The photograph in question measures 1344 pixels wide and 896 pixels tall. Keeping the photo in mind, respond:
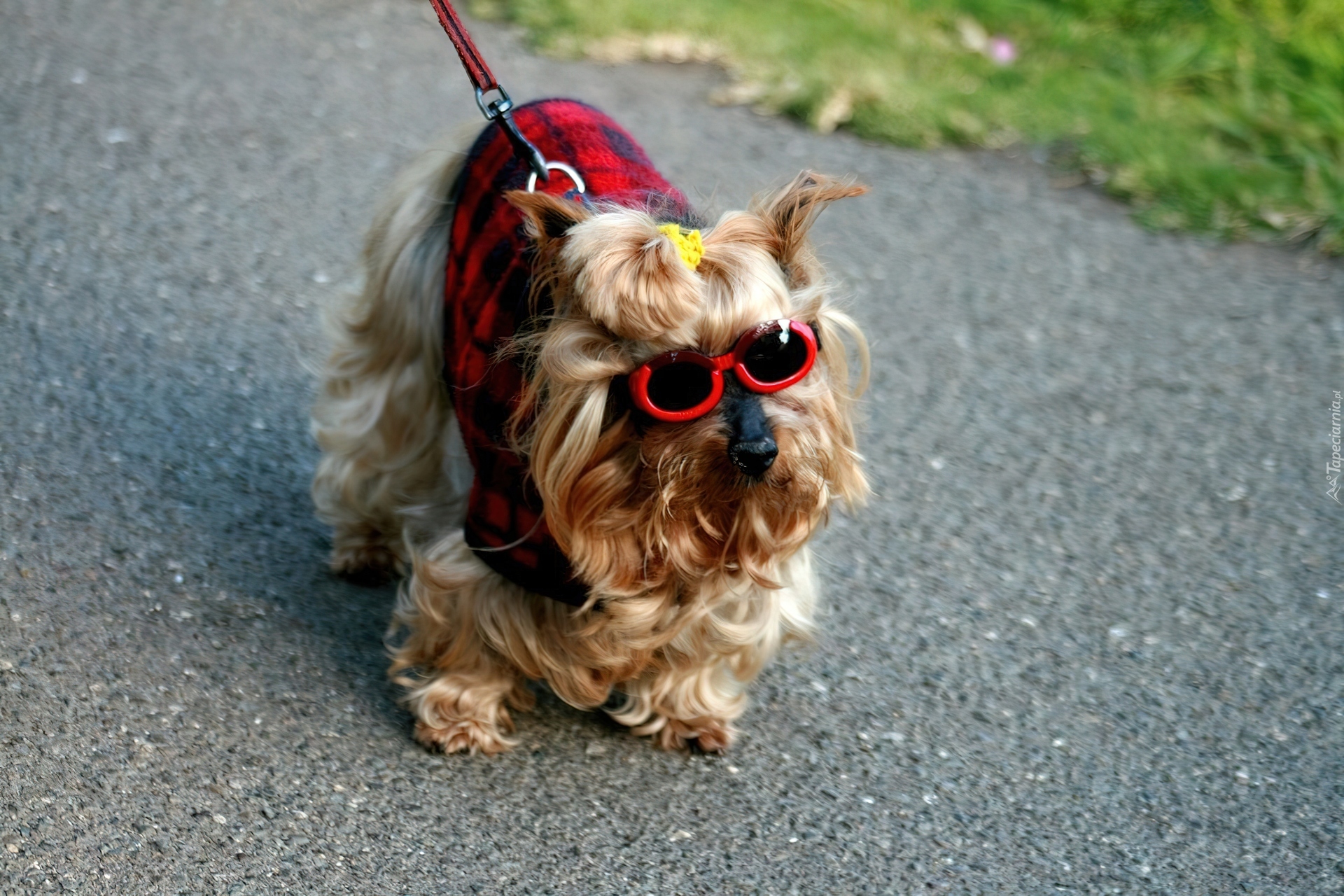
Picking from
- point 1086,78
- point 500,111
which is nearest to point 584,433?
point 500,111

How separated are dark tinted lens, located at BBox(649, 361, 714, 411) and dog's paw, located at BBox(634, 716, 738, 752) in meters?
1.05

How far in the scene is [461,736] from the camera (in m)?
3.10

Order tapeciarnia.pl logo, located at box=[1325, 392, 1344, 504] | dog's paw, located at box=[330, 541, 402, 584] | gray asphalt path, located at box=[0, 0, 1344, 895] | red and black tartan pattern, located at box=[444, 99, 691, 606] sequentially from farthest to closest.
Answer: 1. tapeciarnia.pl logo, located at box=[1325, 392, 1344, 504]
2. dog's paw, located at box=[330, 541, 402, 584]
3. gray asphalt path, located at box=[0, 0, 1344, 895]
4. red and black tartan pattern, located at box=[444, 99, 691, 606]

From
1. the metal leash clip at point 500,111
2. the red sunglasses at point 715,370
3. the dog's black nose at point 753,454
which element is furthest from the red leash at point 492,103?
the dog's black nose at point 753,454

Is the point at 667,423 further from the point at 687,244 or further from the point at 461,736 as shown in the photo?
the point at 461,736

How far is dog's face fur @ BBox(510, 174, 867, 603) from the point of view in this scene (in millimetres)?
2381

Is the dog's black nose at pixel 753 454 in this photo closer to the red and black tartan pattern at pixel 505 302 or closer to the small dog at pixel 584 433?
the small dog at pixel 584 433

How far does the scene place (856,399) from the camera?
9.07 feet

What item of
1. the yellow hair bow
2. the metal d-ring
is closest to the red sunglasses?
the yellow hair bow

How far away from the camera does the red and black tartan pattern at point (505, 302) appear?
9.09 ft

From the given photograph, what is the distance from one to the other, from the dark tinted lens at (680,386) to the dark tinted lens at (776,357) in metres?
0.08

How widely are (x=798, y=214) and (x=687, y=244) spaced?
0.25 metres

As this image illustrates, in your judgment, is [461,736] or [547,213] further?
[461,736]

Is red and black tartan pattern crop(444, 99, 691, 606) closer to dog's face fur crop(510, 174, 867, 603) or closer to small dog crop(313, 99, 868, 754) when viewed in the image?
small dog crop(313, 99, 868, 754)
